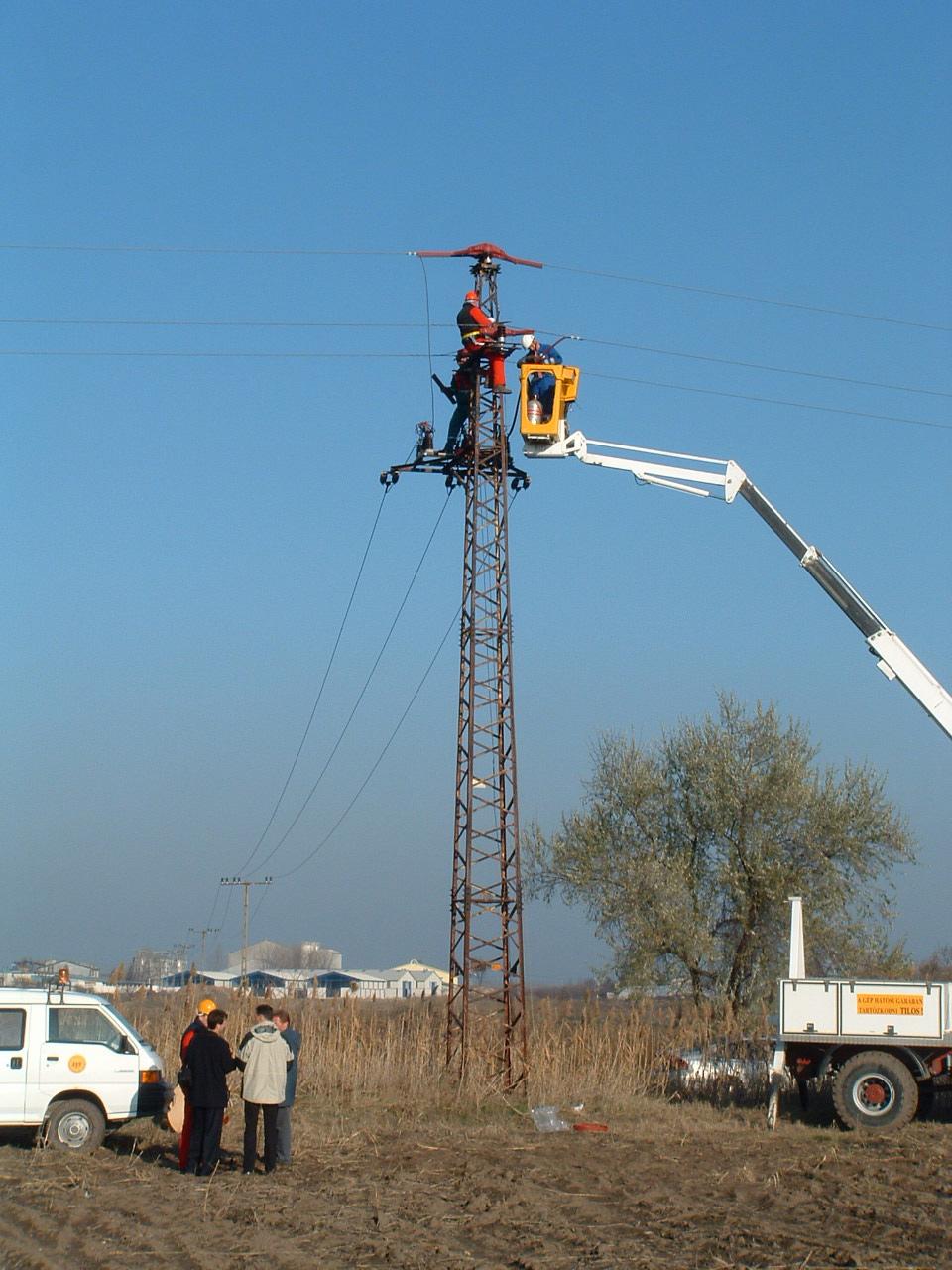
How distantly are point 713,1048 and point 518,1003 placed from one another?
3.54 meters

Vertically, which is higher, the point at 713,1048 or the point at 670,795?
the point at 670,795

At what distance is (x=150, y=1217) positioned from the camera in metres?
12.3

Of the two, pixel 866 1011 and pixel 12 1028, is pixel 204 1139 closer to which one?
pixel 12 1028

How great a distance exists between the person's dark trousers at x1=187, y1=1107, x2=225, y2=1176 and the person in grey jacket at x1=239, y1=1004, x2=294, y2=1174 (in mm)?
358

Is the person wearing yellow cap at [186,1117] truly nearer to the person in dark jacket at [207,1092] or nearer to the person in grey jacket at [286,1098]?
the person in dark jacket at [207,1092]

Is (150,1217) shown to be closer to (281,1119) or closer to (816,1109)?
(281,1119)

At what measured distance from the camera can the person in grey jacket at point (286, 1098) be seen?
50.1 feet

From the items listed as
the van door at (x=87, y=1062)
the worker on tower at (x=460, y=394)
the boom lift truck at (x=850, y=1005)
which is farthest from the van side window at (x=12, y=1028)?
the worker on tower at (x=460, y=394)

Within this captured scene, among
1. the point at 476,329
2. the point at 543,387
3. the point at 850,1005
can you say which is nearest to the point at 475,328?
the point at 476,329

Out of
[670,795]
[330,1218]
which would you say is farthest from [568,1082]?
[670,795]

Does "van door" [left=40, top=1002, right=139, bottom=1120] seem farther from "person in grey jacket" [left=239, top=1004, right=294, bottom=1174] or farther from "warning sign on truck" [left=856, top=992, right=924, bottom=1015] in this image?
"warning sign on truck" [left=856, top=992, right=924, bottom=1015]

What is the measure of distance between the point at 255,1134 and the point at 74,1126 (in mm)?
2714

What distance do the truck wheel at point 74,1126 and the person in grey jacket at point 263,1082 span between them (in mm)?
2333

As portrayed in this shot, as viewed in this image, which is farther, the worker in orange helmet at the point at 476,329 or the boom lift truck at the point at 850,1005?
the worker in orange helmet at the point at 476,329
